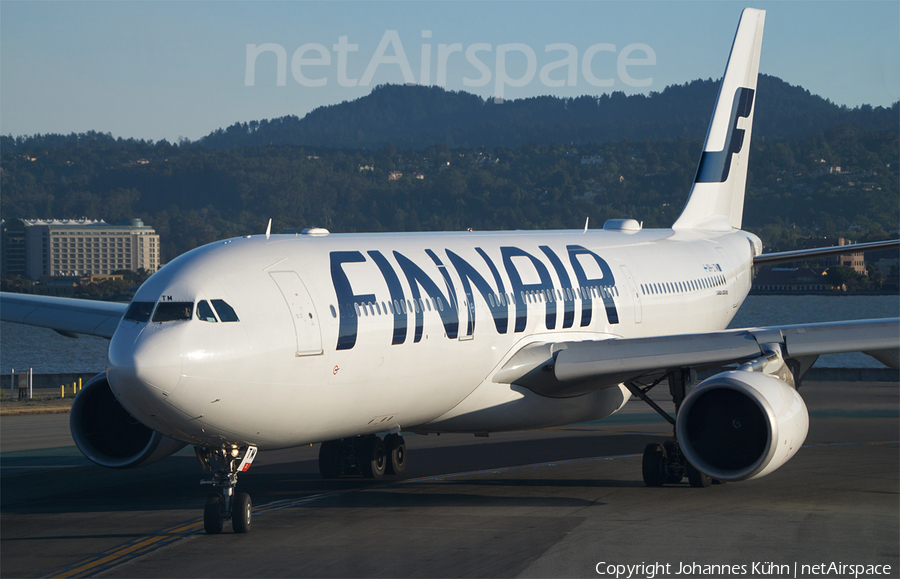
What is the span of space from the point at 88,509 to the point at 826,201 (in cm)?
10752

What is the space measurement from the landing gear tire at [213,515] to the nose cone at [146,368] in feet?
6.41

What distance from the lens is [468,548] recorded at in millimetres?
13023

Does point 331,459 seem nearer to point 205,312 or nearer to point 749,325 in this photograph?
point 205,312

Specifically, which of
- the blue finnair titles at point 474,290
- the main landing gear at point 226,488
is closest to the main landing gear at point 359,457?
the blue finnair titles at point 474,290

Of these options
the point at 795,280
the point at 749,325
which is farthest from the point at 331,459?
the point at 795,280

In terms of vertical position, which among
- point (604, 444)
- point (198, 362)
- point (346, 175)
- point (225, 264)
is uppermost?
point (346, 175)

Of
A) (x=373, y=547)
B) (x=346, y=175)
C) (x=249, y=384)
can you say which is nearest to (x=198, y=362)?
(x=249, y=384)

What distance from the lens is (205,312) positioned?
41.8 ft

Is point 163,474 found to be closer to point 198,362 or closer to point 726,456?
point 198,362

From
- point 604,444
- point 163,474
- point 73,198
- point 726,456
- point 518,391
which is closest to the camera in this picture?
point 726,456

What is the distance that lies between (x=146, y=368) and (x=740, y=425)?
9063mm

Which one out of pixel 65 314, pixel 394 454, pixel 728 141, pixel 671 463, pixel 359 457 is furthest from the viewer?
pixel 728 141

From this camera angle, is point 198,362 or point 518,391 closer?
point 198,362

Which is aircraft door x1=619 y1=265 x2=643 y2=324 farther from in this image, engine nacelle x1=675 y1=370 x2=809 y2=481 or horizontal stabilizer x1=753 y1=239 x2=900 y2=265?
engine nacelle x1=675 y1=370 x2=809 y2=481
